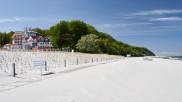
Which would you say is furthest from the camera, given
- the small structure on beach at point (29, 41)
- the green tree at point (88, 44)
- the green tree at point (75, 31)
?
the small structure on beach at point (29, 41)

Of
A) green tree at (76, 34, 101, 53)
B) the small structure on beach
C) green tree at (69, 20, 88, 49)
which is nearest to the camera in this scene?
green tree at (76, 34, 101, 53)

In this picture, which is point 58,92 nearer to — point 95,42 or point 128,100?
point 128,100

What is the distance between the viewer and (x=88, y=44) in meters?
94.0

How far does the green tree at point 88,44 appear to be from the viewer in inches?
3594

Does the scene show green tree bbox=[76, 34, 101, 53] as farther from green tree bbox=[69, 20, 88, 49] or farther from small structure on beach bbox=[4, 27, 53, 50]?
small structure on beach bbox=[4, 27, 53, 50]

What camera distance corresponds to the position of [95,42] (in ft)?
317

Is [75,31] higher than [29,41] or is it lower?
higher

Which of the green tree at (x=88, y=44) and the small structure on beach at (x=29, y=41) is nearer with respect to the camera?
the green tree at (x=88, y=44)

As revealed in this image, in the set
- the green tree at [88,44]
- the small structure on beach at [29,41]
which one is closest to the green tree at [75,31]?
the green tree at [88,44]

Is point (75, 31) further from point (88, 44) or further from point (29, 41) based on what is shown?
point (29, 41)

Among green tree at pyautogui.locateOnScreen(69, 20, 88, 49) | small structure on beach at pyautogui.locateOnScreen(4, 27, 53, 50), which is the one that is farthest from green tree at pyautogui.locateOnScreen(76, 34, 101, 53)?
small structure on beach at pyautogui.locateOnScreen(4, 27, 53, 50)

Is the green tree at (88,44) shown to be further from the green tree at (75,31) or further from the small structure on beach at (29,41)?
the small structure on beach at (29,41)

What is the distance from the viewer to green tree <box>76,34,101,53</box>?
299 ft

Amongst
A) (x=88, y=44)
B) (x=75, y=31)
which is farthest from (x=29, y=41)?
(x=88, y=44)
